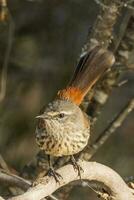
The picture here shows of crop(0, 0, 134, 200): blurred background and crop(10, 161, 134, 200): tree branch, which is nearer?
crop(10, 161, 134, 200): tree branch

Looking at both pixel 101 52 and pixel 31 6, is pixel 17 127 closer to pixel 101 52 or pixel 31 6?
pixel 31 6

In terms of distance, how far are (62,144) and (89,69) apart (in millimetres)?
932

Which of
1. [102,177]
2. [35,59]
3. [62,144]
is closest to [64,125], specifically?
[62,144]

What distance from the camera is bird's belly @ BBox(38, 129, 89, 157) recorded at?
4.91 metres

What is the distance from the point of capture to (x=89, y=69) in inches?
223

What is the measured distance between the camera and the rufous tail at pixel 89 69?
5465 mm

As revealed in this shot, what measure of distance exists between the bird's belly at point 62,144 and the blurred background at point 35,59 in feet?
9.80

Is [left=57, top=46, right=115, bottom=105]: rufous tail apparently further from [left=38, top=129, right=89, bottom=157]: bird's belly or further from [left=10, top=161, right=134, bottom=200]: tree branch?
[left=10, top=161, right=134, bottom=200]: tree branch

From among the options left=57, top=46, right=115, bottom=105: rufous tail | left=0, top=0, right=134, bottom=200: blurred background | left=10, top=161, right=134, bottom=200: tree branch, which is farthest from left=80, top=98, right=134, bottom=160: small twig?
left=0, top=0, right=134, bottom=200: blurred background

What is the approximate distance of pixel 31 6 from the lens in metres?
8.14

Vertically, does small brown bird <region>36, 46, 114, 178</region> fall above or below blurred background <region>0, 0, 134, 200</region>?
above

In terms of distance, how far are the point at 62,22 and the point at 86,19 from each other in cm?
28

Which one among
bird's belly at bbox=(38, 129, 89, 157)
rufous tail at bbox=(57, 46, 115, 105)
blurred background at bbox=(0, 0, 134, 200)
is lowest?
blurred background at bbox=(0, 0, 134, 200)

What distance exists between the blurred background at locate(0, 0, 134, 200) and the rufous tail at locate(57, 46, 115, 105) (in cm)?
230
